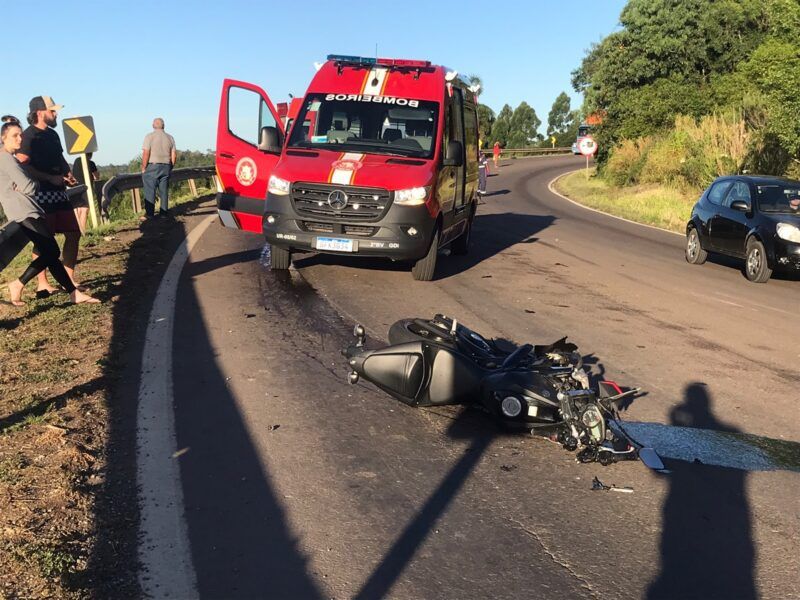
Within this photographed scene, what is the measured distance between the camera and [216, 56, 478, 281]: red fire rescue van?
31.0 feet

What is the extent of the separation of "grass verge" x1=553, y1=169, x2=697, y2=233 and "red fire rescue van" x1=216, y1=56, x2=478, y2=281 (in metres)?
11.7

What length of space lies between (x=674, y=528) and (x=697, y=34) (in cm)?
3742

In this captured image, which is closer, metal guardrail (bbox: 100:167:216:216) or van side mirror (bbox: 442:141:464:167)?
van side mirror (bbox: 442:141:464:167)

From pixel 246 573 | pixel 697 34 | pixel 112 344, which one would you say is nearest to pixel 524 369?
pixel 246 573

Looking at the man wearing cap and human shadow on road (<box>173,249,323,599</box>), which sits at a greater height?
the man wearing cap

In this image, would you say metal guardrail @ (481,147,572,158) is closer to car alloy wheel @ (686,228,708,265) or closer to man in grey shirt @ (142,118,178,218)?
man in grey shirt @ (142,118,178,218)

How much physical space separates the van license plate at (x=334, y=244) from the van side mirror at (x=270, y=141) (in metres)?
1.53

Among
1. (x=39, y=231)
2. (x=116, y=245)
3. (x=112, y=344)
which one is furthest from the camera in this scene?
(x=116, y=245)

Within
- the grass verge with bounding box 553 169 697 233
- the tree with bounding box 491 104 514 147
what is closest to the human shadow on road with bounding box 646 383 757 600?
the grass verge with bounding box 553 169 697 233

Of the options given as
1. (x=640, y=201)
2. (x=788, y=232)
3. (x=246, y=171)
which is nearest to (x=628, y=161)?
(x=640, y=201)

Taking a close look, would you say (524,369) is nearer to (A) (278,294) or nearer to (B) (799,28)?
(A) (278,294)

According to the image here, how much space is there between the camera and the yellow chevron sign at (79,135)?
14203mm

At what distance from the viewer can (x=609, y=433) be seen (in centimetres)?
468

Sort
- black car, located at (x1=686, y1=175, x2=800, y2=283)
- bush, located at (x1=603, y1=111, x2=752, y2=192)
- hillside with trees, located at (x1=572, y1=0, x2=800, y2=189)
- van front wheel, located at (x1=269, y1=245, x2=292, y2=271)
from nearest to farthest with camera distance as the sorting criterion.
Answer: van front wheel, located at (x1=269, y1=245, x2=292, y2=271)
black car, located at (x1=686, y1=175, x2=800, y2=283)
bush, located at (x1=603, y1=111, x2=752, y2=192)
hillside with trees, located at (x1=572, y1=0, x2=800, y2=189)
